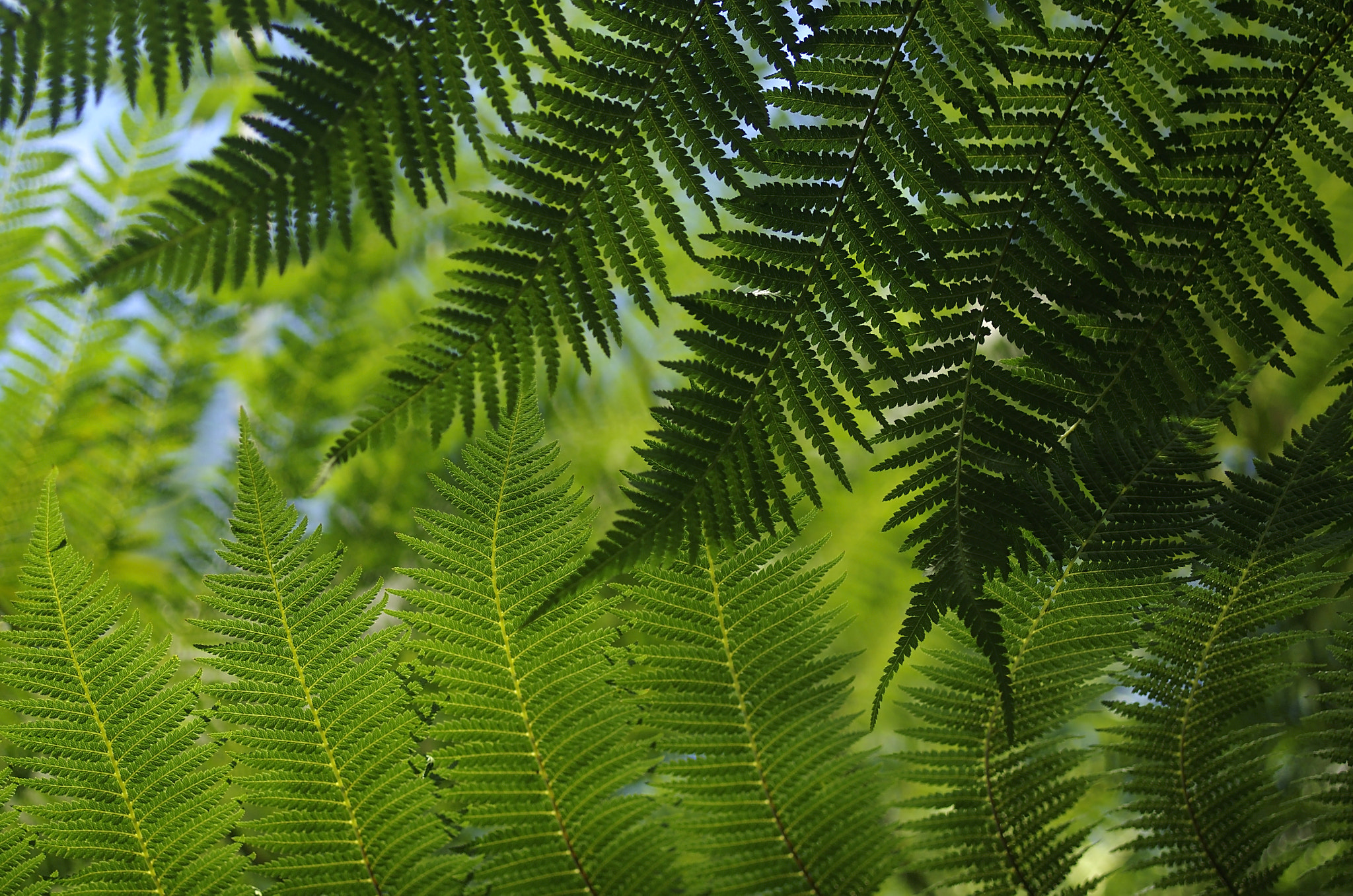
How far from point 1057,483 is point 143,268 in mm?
552

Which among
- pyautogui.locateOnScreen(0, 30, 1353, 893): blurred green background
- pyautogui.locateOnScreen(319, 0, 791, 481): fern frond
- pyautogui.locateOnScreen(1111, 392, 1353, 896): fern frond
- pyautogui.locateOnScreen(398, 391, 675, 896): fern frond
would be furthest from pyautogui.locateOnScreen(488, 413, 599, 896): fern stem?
pyautogui.locateOnScreen(0, 30, 1353, 893): blurred green background

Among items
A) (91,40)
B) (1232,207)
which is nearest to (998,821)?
(1232,207)

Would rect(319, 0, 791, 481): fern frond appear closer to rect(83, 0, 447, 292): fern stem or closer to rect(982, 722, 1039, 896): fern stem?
rect(83, 0, 447, 292): fern stem

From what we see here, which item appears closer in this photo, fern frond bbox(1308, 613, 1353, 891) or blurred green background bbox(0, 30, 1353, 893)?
fern frond bbox(1308, 613, 1353, 891)

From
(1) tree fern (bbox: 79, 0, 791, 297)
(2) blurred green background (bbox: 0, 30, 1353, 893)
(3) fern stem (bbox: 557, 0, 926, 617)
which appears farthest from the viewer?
(2) blurred green background (bbox: 0, 30, 1353, 893)

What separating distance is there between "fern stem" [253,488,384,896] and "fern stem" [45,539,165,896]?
90 millimetres

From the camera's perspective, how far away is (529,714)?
39 cm

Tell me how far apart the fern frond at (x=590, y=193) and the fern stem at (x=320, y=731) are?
0.10 metres

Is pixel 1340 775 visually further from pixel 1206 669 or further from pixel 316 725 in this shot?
pixel 316 725

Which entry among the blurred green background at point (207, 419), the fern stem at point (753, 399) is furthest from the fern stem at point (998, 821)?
the blurred green background at point (207, 419)

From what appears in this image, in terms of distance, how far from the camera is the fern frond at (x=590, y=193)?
1.42ft

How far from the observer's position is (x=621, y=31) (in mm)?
440

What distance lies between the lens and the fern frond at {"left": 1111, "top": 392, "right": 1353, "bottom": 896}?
40 centimetres

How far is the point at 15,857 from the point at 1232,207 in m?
0.69
